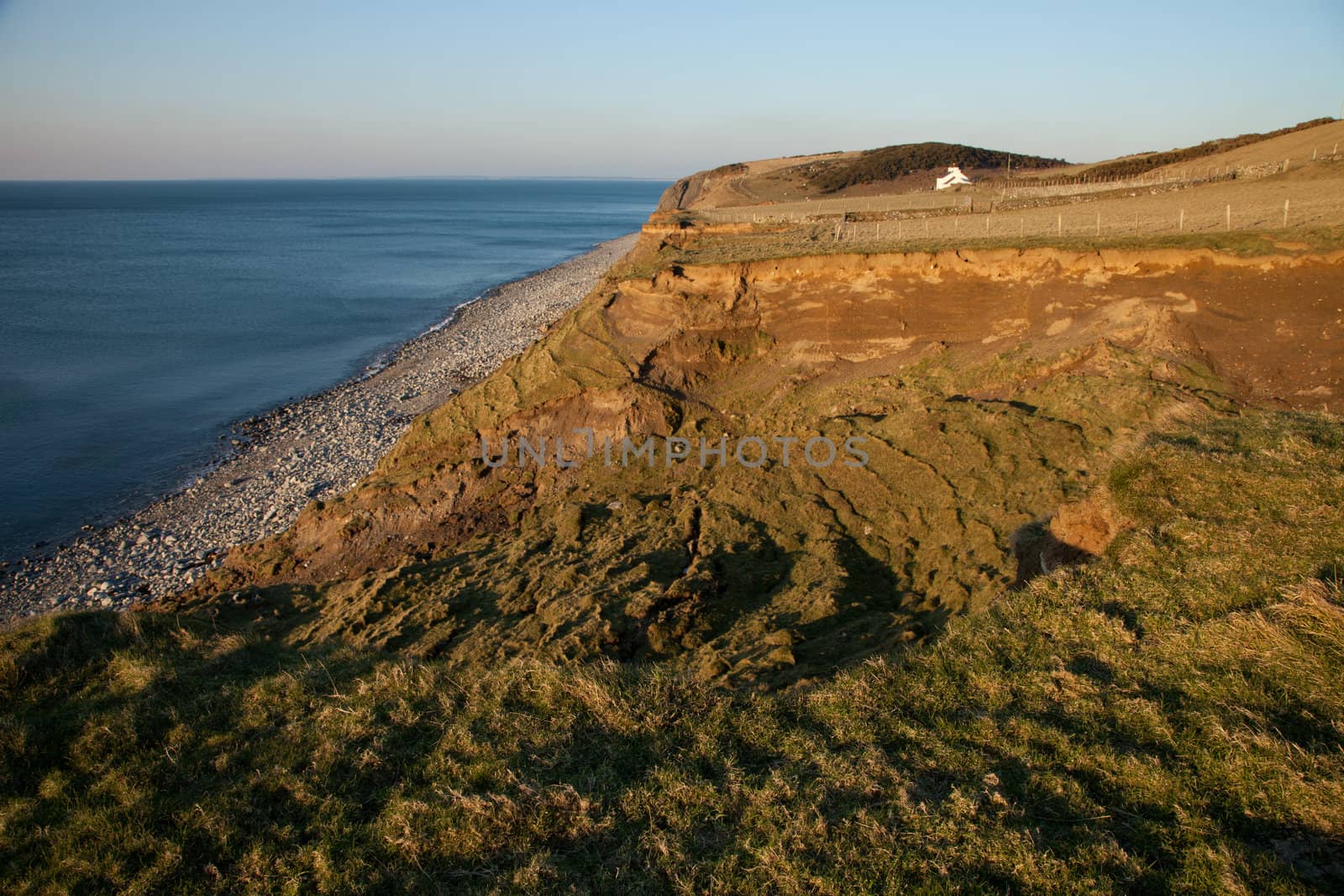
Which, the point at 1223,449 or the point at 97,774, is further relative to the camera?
the point at 1223,449

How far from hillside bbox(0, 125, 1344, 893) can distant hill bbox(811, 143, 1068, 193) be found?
52.3 metres

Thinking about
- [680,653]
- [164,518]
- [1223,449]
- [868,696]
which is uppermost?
[1223,449]

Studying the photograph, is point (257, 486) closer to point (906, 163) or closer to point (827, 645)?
point (827, 645)

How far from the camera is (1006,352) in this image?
14922 millimetres

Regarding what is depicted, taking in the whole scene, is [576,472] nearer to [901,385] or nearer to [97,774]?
[901,385]

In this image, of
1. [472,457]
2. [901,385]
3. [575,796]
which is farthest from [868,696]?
[472,457]

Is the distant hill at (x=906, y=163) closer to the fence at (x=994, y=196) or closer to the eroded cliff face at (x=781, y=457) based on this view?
the fence at (x=994, y=196)

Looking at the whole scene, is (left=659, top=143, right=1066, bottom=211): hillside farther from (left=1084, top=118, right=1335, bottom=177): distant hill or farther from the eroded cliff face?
the eroded cliff face

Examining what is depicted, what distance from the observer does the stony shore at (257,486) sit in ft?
57.1

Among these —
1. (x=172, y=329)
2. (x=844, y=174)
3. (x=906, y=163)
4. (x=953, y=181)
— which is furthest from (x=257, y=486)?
(x=906, y=163)

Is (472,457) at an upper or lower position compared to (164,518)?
upper

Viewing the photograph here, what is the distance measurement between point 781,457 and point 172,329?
43.2m

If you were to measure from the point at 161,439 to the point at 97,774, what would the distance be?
25730 millimetres

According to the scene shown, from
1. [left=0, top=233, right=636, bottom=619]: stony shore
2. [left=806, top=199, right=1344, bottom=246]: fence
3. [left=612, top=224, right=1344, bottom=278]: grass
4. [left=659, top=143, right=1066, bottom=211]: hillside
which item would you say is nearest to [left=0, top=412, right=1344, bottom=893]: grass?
[left=612, top=224, right=1344, bottom=278]: grass
